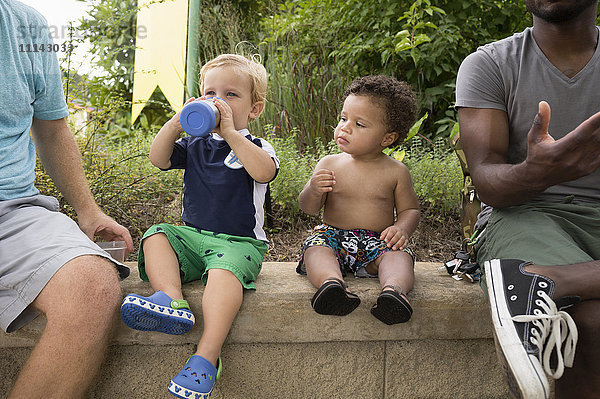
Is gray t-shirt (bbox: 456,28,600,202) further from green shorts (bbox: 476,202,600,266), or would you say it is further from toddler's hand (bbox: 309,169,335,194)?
toddler's hand (bbox: 309,169,335,194)

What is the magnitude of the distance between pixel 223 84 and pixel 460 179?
1.67 meters

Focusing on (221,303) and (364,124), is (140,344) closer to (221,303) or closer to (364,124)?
(221,303)

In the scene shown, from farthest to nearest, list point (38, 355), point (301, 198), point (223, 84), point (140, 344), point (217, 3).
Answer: point (217, 3) → point (301, 198) → point (223, 84) → point (140, 344) → point (38, 355)

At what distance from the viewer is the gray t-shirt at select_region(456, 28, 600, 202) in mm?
1934

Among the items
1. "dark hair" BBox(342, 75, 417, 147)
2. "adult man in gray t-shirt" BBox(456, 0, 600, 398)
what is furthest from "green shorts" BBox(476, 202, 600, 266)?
"dark hair" BBox(342, 75, 417, 147)

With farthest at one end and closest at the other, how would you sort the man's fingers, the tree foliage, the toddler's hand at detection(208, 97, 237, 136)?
the tree foliage, the toddler's hand at detection(208, 97, 237, 136), the man's fingers

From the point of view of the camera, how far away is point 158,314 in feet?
5.50

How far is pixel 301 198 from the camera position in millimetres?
2227

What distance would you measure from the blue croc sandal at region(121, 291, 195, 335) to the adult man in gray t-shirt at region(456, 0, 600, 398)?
0.93 metres

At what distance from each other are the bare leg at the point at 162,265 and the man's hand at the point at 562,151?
3.89 ft

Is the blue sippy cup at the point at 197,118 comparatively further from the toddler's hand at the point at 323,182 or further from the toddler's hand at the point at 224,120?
the toddler's hand at the point at 323,182

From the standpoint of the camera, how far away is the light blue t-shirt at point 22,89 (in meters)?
1.85

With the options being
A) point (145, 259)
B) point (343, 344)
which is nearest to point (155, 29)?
point (145, 259)

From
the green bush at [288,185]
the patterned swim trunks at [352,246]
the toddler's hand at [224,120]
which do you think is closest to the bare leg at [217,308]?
the patterned swim trunks at [352,246]
